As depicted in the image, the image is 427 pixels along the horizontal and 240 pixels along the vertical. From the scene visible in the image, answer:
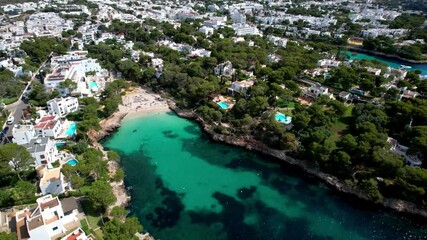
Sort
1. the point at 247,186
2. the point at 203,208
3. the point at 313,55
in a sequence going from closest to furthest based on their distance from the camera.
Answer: the point at 203,208, the point at 247,186, the point at 313,55

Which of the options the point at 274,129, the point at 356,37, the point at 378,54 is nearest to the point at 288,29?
the point at 356,37

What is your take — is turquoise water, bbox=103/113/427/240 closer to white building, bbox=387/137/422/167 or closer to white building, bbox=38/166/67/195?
white building, bbox=38/166/67/195

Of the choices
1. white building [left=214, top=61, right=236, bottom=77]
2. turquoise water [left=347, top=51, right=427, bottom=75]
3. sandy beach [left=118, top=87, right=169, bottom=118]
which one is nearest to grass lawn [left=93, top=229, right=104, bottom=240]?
sandy beach [left=118, top=87, right=169, bottom=118]

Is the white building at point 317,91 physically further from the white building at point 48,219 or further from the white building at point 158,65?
the white building at point 48,219

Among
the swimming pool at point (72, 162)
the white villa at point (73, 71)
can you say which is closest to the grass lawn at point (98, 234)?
the swimming pool at point (72, 162)

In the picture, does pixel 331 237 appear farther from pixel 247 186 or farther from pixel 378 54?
pixel 378 54

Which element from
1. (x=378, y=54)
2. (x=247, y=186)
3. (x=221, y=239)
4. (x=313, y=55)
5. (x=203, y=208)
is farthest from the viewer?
(x=378, y=54)

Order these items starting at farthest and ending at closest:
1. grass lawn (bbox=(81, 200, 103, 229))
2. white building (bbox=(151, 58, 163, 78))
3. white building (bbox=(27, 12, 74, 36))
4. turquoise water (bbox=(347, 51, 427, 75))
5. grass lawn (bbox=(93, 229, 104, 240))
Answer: white building (bbox=(27, 12, 74, 36)), turquoise water (bbox=(347, 51, 427, 75)), white building (bbox=(151, 58, 163, 78)), grass lawn (bbox=(81, 200, 103, 229)), grass lawn (bbox=(93, 229, 104, 240))
